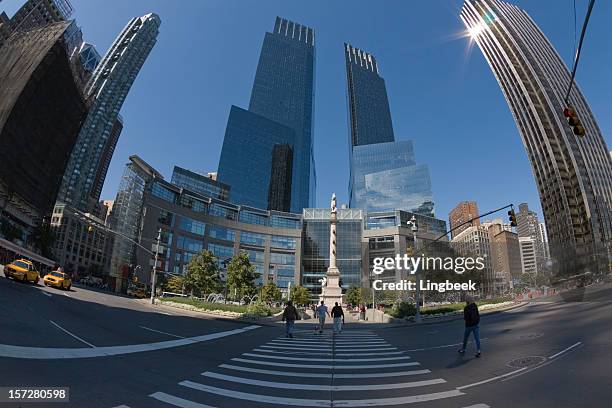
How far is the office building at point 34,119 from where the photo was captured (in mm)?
51250

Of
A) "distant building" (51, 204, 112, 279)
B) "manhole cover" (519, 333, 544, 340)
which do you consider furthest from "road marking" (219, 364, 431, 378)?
"distant building" (51, 204, 112, 279)

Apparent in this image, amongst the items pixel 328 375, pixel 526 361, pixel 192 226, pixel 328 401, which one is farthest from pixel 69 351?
pixel 192 226

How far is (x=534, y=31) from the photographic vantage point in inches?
3509

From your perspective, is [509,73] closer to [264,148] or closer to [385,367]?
[385,367]

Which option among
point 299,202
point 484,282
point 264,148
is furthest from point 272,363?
point 299,202

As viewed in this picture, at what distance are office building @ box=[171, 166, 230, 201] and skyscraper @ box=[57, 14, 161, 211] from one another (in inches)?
2368

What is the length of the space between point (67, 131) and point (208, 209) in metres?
42.2

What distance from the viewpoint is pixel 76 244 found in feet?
362

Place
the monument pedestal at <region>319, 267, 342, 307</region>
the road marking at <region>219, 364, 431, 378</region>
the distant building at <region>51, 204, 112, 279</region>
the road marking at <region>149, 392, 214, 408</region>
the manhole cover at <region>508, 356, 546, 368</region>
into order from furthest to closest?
the distant building at <region>51, 204, 112, 279</region>
the monument pedestal at <region>319, 267, 342, 307</region>
the manhole cover at <region>508, 356, 546, 368</region>
the road marking at <region>219, 364, 431, 378</region>
the road marking at <region>149, 392, 214, 408</region>

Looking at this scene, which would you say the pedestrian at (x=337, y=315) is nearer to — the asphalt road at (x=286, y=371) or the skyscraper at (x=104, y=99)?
the asphalt road at (x=286, y=371)

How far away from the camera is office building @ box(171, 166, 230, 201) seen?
403 feet

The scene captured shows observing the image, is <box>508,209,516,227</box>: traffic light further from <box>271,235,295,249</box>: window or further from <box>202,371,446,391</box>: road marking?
<box>271,235,295,249</box>: window

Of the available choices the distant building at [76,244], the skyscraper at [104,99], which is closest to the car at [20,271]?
the distant building at [76,244]

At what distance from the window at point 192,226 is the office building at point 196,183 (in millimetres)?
27017
